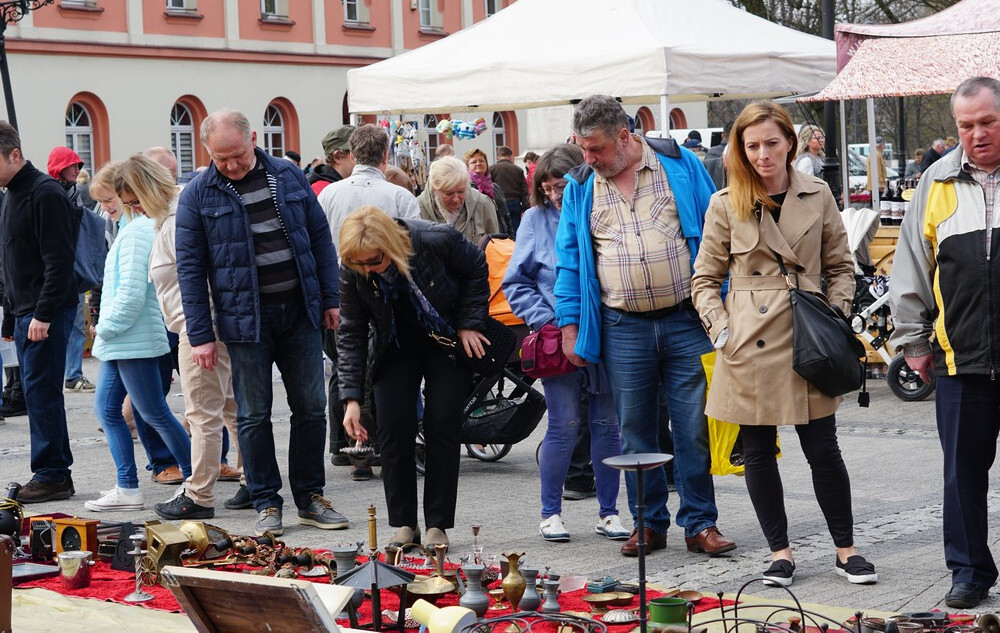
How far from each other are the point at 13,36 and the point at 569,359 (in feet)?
75.4

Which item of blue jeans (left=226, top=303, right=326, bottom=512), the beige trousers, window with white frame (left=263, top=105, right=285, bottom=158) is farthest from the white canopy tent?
window with white frame (left=263, top=105, right=285, bottom=158)

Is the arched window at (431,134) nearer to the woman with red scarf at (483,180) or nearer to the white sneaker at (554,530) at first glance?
the woman with red scarf at (483,180)

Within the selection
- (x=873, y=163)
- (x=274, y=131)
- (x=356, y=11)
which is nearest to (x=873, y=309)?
(x=873, y=163)

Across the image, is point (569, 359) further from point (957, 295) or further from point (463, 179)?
point (463, 179)

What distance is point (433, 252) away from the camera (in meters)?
6.23

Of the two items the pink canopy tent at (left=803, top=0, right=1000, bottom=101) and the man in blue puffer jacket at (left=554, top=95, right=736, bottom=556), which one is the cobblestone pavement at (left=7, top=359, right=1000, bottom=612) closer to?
the man in blue puffer jacket at (left=554, top=95, right=736, bottom=556)

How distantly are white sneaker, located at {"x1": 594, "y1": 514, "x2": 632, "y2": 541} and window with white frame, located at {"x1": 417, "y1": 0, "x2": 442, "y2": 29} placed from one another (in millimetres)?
32183

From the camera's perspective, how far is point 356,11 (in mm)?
35562

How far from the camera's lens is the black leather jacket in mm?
6211

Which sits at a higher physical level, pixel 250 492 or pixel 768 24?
pixel 768 24

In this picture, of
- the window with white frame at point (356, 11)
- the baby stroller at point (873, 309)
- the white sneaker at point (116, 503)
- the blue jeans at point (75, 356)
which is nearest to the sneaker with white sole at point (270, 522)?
the white sneaker at point (116, 503)

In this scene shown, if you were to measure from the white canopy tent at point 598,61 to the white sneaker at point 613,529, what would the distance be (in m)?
6.06

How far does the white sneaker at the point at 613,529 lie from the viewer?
6605 mm

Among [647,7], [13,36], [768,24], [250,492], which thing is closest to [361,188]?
[250,492]
